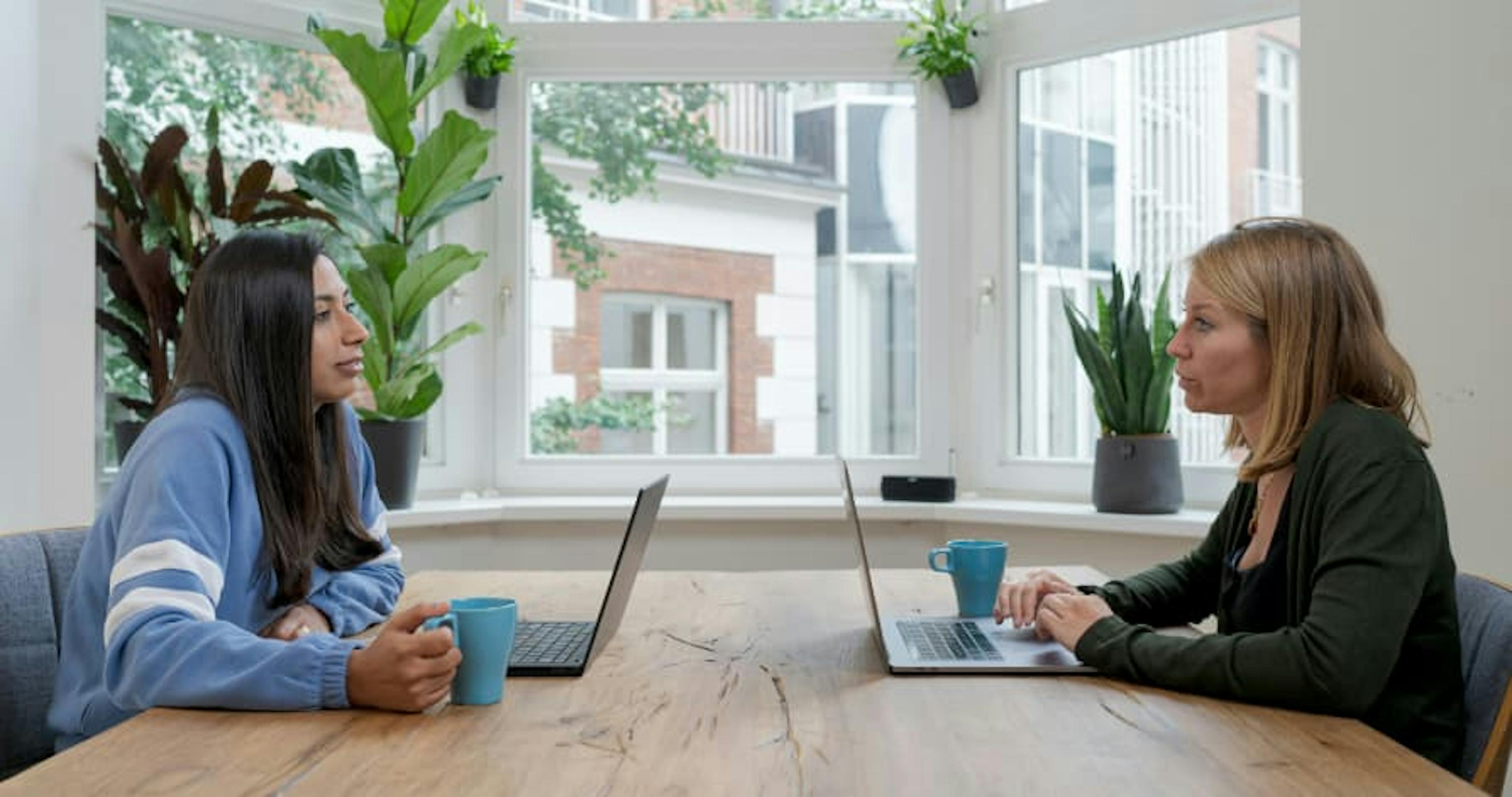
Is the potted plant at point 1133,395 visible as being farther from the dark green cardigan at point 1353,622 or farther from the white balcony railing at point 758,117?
the dark green cardigan at point 1353,622

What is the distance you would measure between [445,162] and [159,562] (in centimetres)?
194

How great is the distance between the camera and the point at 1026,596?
1683 mm

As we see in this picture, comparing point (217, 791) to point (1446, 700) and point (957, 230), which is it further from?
point (957, 230)

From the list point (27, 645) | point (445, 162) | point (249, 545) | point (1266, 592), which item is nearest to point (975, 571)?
point (1266, 592)

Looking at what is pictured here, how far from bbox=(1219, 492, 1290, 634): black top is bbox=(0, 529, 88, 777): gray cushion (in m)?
1.44

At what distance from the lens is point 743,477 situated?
12.1 ft

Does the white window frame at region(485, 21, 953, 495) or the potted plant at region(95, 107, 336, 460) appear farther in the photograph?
the white window frame at region(485, 21, 953, 495)

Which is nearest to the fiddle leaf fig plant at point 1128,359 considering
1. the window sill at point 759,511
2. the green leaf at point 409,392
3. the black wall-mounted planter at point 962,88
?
the window sill at point 759,511

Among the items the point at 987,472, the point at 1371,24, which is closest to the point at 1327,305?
the point at 1371,24

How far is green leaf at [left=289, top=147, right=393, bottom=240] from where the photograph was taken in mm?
3105

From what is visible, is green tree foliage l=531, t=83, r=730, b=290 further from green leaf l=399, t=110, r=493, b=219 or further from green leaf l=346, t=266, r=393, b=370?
green leaf l=346, t=266, r=393, b=370

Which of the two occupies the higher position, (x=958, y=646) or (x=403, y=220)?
(x=403, y=220)

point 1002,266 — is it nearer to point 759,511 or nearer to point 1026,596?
point 759,511

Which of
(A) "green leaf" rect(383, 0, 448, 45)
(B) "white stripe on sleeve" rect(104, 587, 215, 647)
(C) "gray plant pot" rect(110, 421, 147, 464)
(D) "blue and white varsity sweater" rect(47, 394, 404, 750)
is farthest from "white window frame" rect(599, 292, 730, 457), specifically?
(B) "white stripe on sleeve" rect(104, 587, 215, 647)
